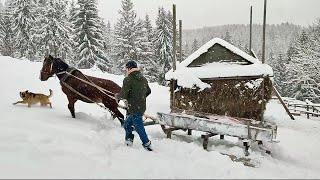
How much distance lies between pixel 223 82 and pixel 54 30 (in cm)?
3271

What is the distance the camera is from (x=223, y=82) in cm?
1678

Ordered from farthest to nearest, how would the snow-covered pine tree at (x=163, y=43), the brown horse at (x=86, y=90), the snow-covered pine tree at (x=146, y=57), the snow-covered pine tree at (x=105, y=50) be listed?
the snow-covered pine tree at (x=146, y=57) → the snow-covered pine tree at (x=163, y=43) → the snow-covered pine tree at (x=105, y=50) → the brown horse at (x=86, y=90)

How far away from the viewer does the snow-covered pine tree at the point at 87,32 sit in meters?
42.6

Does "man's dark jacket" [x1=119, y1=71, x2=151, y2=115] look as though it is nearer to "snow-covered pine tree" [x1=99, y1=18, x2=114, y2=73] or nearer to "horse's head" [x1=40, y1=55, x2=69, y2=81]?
"horse's head" [x1=40, y1=55, x2=69, y2=81]

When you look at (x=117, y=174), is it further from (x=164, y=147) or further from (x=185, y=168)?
(x=164, y=147)

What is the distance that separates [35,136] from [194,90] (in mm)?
10038

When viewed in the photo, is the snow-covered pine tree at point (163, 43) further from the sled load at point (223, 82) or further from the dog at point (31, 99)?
the dog at point (31, 99)

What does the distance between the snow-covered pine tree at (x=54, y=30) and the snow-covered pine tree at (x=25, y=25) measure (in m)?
1.33

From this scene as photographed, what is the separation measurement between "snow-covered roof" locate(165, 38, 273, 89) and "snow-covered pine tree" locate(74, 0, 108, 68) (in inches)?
1053

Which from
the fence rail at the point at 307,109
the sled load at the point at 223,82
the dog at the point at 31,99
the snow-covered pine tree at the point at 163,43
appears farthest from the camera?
the snow-covered pine tree at the point at 163,43

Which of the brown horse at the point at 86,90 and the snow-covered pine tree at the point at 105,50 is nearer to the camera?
the brown horse at the point at 86,90

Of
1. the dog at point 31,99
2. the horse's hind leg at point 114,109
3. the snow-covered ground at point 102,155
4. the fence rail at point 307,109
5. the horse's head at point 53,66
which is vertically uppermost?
the horse's head at point 53,66

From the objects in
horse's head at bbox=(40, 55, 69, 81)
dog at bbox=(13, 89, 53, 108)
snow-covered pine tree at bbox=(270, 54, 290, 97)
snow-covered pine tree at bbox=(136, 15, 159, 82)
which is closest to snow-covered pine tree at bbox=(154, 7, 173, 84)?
snow-covered pine tree at bbox=(136, 15, 159, 82)

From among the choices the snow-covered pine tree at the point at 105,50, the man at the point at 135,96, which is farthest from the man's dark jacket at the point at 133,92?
the snow-covered pine tree at the point at 105,50
